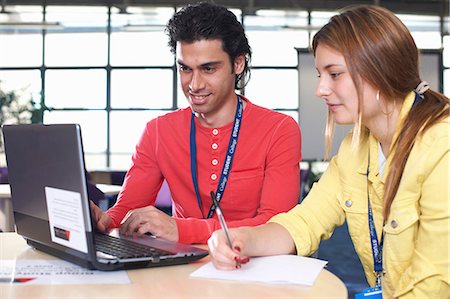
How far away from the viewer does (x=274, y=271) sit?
4.87 feet

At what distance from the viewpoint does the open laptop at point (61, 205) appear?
1.35 metres

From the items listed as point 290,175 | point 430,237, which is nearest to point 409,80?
point 430,237

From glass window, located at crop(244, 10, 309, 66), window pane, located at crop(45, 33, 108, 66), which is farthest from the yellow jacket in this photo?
window pane, located at crop(45, 33, 108, 66)

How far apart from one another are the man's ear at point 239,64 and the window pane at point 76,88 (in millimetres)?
10397

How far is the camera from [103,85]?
12969 millimetres

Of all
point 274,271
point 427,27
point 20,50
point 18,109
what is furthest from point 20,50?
point 274,271

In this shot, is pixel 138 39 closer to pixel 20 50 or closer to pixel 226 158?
pixel 20 50

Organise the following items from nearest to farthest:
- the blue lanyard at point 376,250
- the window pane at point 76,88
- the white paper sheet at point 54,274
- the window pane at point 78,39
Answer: the white paper sheet at point 54,274 < the blue lanyard at point 376,250 < the window pane at point 76,88 < the window pane at point 78,39

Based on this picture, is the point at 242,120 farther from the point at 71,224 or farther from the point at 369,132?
the point at 71,224

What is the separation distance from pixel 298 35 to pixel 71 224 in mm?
12077

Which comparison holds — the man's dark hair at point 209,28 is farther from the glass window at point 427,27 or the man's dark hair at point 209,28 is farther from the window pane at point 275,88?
the glass window at point 427,27

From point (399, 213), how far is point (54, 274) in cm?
86

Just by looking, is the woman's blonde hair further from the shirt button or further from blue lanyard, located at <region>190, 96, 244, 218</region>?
blue lanyard, located at <region>190, 96, 244, 218</region>

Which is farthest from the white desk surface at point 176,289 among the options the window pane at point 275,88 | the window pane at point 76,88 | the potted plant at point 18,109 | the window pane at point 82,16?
the window pane at point 82,16
